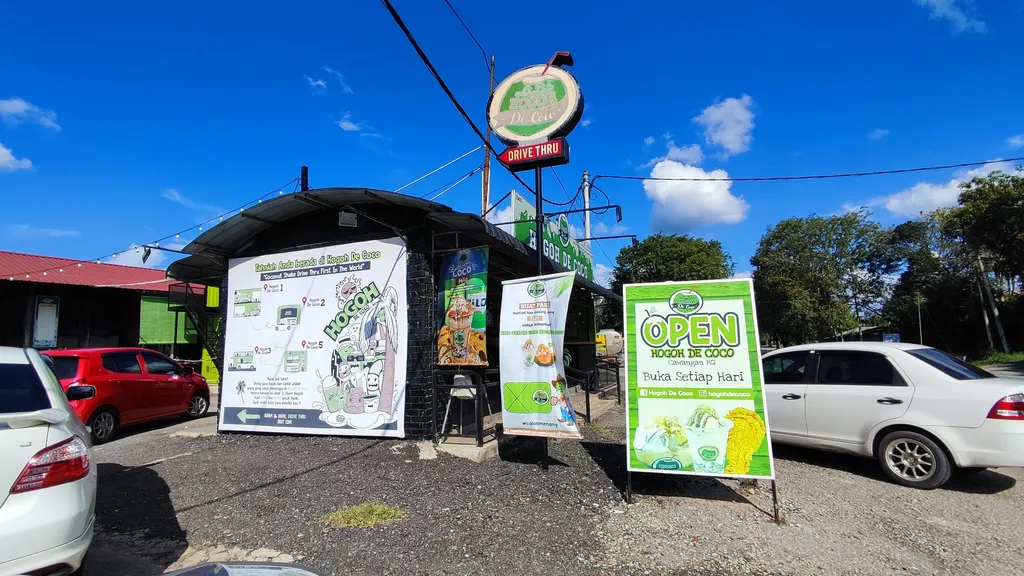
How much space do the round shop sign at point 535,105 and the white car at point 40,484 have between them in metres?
6.47

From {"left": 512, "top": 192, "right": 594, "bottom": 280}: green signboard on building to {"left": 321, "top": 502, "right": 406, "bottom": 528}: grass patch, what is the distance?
6.84 meters

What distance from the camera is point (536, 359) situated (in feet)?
19.4

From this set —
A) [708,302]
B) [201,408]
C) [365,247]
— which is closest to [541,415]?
[708,302]

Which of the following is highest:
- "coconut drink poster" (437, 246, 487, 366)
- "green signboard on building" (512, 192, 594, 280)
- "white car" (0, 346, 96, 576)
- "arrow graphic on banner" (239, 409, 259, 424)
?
"green signboard on building" (512, 192, 594, 280)

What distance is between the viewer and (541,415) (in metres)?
5.84

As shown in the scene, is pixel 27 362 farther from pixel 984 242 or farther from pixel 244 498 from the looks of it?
pixel 984 242

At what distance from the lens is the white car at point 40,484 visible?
2.63 m

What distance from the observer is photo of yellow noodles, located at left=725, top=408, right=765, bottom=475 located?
462 centimetres

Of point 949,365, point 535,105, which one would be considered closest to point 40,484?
point 535,105

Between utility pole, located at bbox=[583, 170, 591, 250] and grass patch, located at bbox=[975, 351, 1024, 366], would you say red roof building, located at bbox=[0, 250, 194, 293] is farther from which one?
grass patch, located at bbox=[975, 351, 1024, 366]

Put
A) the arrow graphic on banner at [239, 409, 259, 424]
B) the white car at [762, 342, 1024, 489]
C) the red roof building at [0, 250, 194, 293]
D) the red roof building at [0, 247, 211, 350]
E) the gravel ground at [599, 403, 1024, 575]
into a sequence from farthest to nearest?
the red roof building at [0, 247, 211, 350]
the red roof building at [0, 250, 194, 293]
the arrow graphic on banner at [239, 409, 259, 424]
the white car at [762, 342, 1024, 489]
the gravel ground at [599, 403, 1024, 575]

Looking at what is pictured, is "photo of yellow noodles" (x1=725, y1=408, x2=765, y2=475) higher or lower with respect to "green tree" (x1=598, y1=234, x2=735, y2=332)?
lower

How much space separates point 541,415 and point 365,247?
391cm

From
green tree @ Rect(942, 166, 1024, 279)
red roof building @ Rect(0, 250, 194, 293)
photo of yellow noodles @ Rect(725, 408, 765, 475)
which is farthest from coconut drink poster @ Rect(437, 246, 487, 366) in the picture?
green tree @ Rect(942, 166, 1024, 279)
